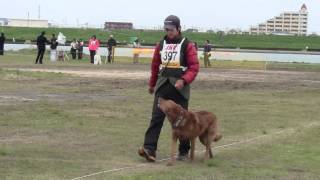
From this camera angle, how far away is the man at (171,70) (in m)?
9.59

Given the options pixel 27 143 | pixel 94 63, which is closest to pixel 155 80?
pixel 27 143

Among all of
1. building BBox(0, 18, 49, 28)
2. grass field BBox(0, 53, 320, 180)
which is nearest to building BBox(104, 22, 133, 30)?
building BBox(0, 18, 49, 28)

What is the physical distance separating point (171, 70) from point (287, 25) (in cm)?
16856

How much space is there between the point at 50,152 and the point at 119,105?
23.3ft

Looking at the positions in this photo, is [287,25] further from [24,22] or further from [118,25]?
[24,22]

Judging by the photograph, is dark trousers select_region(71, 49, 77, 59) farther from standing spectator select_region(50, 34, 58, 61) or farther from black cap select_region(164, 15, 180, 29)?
black cap select_region(164, 15, 180, 29)

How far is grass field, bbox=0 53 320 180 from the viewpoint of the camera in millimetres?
9117

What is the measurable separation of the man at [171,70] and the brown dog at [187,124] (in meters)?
0.29

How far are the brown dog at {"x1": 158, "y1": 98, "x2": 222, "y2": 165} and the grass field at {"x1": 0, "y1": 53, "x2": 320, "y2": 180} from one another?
1.10 ft

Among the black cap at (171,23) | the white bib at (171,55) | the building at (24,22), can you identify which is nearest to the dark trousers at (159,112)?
the white bib at (171,55)

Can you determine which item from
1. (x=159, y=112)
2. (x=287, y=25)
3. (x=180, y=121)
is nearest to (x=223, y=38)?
(x=287, y=25)

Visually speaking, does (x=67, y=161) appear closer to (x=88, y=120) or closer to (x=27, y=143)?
(x=27, y=143)

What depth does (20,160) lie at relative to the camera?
9.45 m

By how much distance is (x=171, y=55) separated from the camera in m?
9.67
